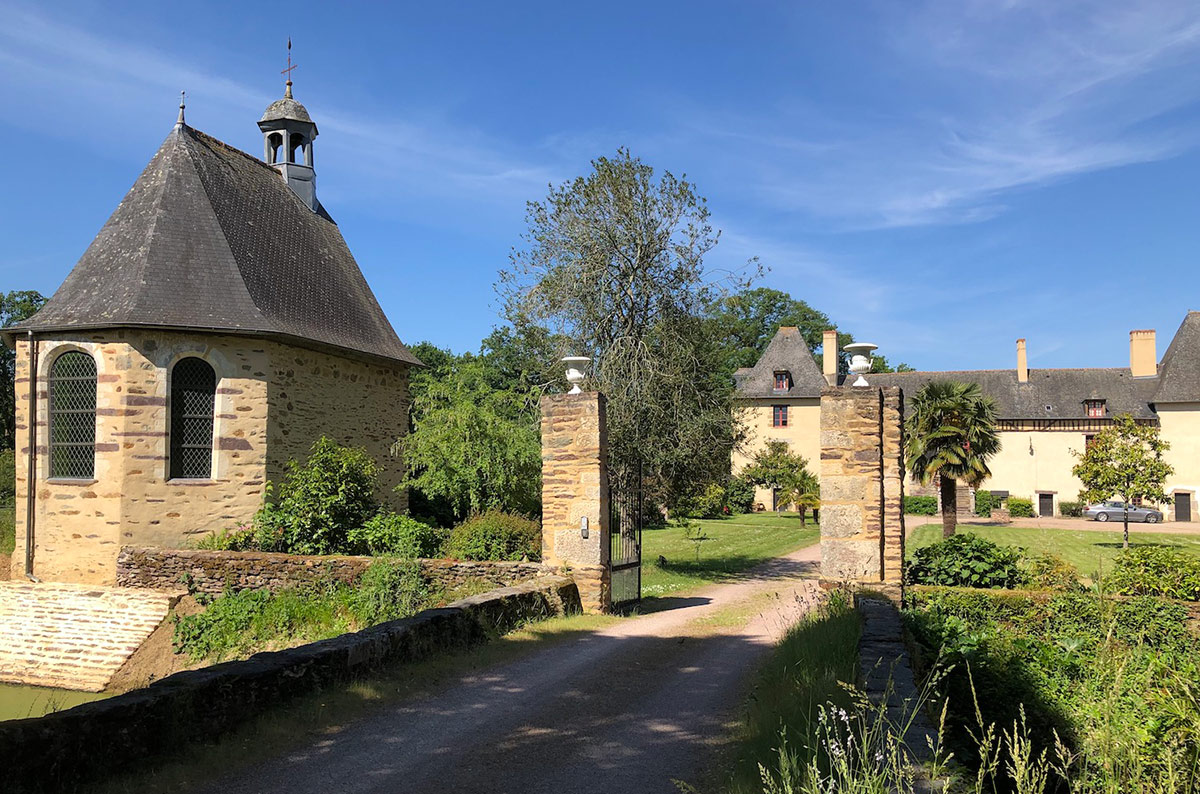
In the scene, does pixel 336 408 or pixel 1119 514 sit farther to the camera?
pixel 1119 514

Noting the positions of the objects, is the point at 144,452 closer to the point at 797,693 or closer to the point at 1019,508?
the point at 797,693

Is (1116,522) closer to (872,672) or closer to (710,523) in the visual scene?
(710,523)

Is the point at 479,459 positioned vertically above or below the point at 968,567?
above

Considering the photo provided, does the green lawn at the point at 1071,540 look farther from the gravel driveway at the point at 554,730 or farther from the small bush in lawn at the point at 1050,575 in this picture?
the gravel driveway at the point at 554,730

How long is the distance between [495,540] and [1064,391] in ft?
126

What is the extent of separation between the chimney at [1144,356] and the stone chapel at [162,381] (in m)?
40.6

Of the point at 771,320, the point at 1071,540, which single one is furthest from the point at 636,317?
the point at 771,320

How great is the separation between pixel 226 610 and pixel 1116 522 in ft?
126

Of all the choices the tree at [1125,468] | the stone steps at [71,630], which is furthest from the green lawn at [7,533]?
the tree at [1125,468]

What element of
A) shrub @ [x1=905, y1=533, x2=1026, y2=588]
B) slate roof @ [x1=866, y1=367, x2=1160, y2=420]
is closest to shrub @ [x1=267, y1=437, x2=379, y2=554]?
shrub @ [x1=905, y1=533, x2=1026, y2=588]

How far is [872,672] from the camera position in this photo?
5531mm

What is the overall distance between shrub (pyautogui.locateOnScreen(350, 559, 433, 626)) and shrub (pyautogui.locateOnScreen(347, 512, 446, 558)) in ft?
5.09

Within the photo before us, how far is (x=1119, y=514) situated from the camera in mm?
37938

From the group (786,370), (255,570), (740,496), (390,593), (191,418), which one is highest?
(786,370)
